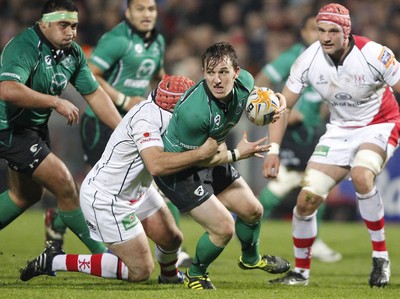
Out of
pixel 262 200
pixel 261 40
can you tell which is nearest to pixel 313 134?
pixel 262 200

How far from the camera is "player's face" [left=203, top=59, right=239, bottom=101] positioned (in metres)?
6.96

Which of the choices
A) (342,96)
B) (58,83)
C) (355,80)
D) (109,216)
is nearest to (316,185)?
(342,96)

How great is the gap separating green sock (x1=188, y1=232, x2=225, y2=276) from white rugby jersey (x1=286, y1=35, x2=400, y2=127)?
5.42 ft

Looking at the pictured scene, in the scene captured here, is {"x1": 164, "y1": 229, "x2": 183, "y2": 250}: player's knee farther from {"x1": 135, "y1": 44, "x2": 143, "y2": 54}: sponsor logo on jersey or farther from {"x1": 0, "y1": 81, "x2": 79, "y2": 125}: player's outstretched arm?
{"x1": 135, "y1": 44, "x2": 143, "y2": 54}: sponsor logo on jersey

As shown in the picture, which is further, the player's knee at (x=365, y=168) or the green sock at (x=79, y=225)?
the green sock at (x=79, y=225)

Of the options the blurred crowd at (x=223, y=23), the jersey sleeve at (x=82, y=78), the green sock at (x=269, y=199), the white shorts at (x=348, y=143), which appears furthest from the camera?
the blurred crowd at (x=223, y=23)

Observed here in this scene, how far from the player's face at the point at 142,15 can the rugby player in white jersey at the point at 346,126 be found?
2050 millimetres

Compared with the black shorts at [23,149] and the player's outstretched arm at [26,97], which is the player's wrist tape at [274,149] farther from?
the black shorts at [23,149]

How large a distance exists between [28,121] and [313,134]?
4.09 metres

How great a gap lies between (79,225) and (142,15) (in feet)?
8.29

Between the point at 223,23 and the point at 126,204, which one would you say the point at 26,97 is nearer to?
the point at 126,204

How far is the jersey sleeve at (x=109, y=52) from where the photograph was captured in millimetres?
9633

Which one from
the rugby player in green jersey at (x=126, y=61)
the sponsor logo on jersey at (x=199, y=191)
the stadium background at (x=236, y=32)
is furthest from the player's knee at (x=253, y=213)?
the stadium background at (x=236, y=32)

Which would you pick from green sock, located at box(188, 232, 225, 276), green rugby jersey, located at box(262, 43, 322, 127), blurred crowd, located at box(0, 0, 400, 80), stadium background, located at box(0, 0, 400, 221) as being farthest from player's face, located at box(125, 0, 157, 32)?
blurred crowd, located at box(0, 0, 400, 80)
